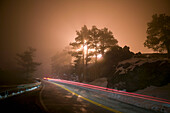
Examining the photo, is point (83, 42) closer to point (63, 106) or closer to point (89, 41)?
point (89, 41)

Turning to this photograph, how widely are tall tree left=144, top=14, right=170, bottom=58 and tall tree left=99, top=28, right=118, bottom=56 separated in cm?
1325

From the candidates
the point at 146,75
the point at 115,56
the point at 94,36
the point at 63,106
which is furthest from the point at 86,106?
the point at 94,36

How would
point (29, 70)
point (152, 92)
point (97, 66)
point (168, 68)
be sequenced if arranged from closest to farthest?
point (152, 92) < point (168, 68) < point (97, 66) < point (29, 70)

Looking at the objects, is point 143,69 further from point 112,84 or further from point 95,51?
point 95,51

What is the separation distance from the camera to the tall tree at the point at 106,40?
33.1 meters

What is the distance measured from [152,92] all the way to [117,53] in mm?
13272

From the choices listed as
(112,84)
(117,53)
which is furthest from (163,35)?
(112,84)

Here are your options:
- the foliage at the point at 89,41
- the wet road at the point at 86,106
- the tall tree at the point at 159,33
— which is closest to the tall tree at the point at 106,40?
the foliage at the point at 89,41

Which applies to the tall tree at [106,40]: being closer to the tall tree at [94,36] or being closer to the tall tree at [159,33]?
the tall tree at [94,36]

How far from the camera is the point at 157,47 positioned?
20.5 meters

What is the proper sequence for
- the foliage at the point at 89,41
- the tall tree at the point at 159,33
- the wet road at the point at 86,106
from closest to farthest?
the wet road at the point at 86,106 < the tall tree at the point at 159,33 < the foliage at the point at 89,41

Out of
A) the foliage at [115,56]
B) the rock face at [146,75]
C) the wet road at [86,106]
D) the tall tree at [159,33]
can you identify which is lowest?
the wet road at [86,106]

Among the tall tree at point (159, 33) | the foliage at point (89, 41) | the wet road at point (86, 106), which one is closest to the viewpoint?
the wet road at point (86, 106)

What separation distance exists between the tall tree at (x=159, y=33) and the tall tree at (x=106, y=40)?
13.3m
